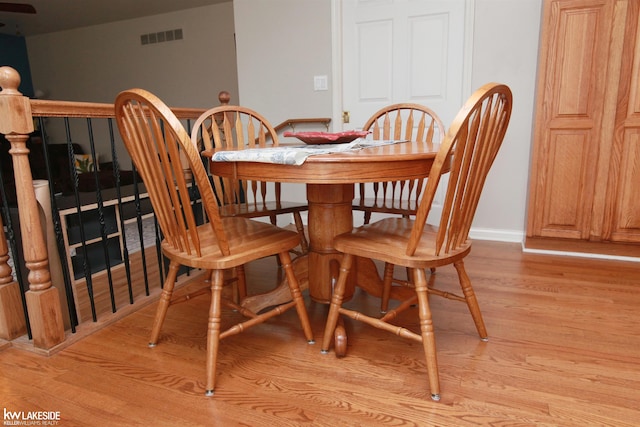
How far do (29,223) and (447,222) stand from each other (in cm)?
143

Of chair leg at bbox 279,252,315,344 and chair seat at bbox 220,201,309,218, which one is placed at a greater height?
chair seat at bbox 220,201,309,218

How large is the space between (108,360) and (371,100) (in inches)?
97.7

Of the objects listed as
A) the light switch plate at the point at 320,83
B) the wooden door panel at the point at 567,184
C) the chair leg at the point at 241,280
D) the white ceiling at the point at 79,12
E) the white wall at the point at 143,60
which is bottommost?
the chair leg at the point at 241,280

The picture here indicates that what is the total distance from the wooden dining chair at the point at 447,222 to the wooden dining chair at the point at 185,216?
28 cm

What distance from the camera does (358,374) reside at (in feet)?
4.58

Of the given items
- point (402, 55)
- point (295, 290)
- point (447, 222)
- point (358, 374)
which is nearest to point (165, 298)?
point (295, 290)

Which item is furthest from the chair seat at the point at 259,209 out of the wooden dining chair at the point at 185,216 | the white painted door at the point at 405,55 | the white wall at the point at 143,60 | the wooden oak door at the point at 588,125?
the white wall at the point at 143,60

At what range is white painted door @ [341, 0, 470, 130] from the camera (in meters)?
2.91

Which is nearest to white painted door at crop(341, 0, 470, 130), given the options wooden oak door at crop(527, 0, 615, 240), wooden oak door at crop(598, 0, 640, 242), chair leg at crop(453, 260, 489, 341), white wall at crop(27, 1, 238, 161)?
wooden oak door at crop(527, 0, 615, 240)

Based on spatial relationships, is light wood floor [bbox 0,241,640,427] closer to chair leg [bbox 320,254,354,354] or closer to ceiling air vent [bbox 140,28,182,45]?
chair leg [bbox 320,254,354,354]

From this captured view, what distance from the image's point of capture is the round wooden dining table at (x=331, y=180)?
1251 mm

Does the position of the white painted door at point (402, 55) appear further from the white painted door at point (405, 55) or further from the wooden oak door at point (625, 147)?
the wooden oak door at point (625, 147)

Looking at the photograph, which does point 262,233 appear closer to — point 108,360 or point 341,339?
point 341,339

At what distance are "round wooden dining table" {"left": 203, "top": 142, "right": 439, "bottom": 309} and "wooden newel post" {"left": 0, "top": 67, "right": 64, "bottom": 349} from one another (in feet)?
2.00
